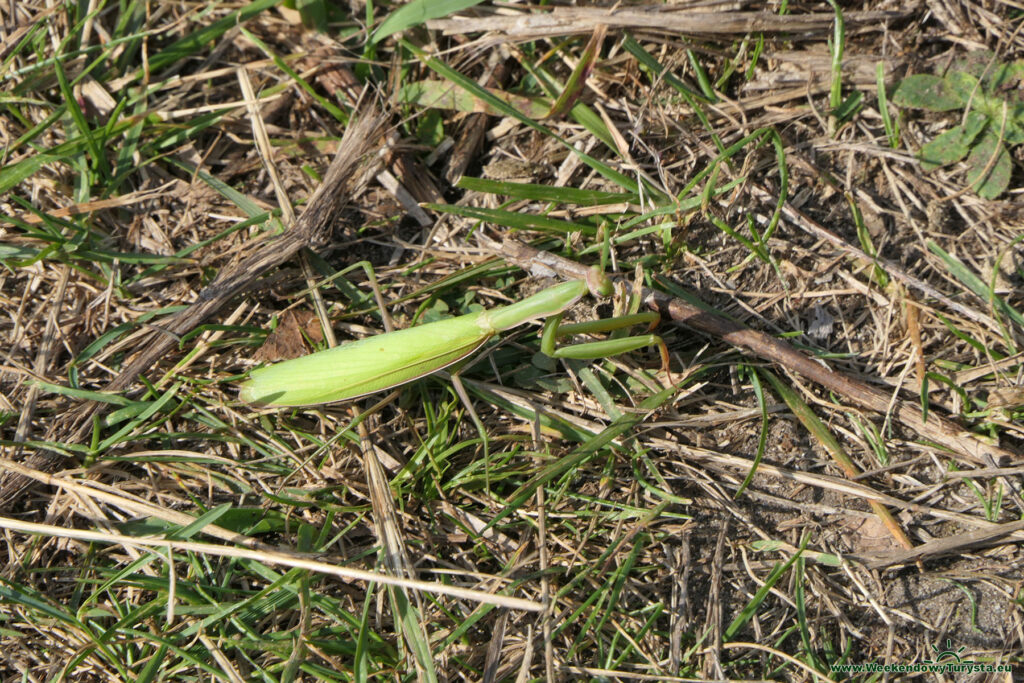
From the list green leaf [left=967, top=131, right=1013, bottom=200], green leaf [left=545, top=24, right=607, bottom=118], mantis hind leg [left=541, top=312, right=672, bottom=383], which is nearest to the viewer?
mantis hind leg [left=541, top=312, right=672, bottom=383]

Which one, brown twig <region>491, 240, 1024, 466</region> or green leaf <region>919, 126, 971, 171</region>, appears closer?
brown twig <region>491, 240, 1024, 466</region>

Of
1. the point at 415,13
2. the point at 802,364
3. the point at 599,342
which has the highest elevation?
the point at 415,13

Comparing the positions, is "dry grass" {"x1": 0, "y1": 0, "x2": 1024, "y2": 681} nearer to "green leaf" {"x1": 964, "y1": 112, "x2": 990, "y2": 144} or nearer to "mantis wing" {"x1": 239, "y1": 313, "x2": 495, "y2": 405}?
"green leaf" {"x1": 964, "y1": 112, "x2": 990, "y2": 144}

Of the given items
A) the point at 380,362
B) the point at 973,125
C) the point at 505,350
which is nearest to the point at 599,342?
the point at 505,350

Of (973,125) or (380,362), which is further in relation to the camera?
(973,125)

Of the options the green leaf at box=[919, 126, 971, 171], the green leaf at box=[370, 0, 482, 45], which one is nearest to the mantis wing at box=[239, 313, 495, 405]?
the green leaf at box=[370, 0, 482, 45]

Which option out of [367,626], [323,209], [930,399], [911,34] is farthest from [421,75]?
[930,399]

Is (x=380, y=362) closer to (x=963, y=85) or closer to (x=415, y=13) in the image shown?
(x=415, y=13)
